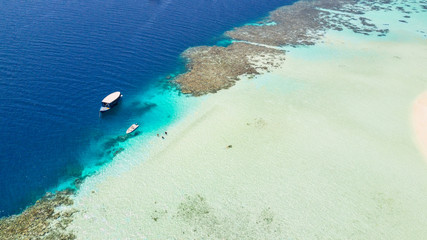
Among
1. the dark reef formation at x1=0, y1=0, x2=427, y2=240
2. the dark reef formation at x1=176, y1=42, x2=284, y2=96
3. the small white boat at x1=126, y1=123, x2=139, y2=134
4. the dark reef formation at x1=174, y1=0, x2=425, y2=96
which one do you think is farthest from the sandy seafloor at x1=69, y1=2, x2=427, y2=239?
the dark reef formation at x1=174, y1=0, x2=425, y2=96

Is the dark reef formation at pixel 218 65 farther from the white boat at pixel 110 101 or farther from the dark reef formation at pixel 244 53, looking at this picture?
the white boat at pixel 110 101

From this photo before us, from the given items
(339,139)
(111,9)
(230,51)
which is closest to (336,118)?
(339,139)

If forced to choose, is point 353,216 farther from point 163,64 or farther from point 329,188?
point 163,64

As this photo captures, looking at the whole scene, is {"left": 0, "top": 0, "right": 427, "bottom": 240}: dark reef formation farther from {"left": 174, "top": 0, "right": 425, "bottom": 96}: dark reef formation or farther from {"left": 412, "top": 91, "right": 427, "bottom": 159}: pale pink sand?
{"left": 412, "top": 91, "right": 427, "bottom": 159}: pale pink sand

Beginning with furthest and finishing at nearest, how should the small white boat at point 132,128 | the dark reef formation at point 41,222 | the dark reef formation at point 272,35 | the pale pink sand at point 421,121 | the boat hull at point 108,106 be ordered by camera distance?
the dark reef formation at point 272,35, the boat hull at point 108,106, the pale pink sand at point 421,121, the small white boat at point 132,128, the dark reef formation at point 41,222

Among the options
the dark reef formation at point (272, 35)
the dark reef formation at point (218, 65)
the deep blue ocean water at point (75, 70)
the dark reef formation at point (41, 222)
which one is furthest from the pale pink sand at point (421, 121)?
the dark reef formation at point (41, 222)
